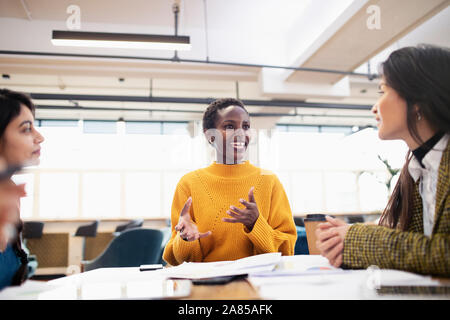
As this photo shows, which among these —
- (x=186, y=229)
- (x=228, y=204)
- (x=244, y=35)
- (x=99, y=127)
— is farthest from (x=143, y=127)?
(x=186, y=229)

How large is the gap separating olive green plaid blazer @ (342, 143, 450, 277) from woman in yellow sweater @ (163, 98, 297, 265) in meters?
0.43

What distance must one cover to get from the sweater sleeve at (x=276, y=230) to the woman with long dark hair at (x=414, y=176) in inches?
12.8

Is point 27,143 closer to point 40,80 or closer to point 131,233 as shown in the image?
point 131,233

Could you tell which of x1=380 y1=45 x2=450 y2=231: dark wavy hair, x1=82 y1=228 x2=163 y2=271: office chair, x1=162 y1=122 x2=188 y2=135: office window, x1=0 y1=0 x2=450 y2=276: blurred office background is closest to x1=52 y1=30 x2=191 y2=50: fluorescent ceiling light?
x1=0 y1=0 x2=450 y2=276: blurred office background

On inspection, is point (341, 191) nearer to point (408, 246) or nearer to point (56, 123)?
point (56, 123)

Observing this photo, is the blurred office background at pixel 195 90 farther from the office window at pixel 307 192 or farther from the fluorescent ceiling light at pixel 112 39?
the fluorescent ceiling light at pixel 112 39

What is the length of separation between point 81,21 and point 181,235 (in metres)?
4.64

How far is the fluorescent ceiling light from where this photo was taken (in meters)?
3.52

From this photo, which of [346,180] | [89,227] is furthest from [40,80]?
[346,180]

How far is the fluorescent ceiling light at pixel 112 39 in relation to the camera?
11.5 feet

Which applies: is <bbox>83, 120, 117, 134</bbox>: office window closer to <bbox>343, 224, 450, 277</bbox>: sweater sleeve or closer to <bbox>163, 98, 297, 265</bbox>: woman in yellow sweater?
<bbox>163, 98, 297, 265</bbox>: woman in yellow sweater

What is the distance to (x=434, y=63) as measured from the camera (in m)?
0.79

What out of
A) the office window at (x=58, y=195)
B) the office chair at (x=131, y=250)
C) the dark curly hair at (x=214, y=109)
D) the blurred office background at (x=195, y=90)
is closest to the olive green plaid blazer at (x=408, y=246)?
the blurred office background at (x=195, y=90)
